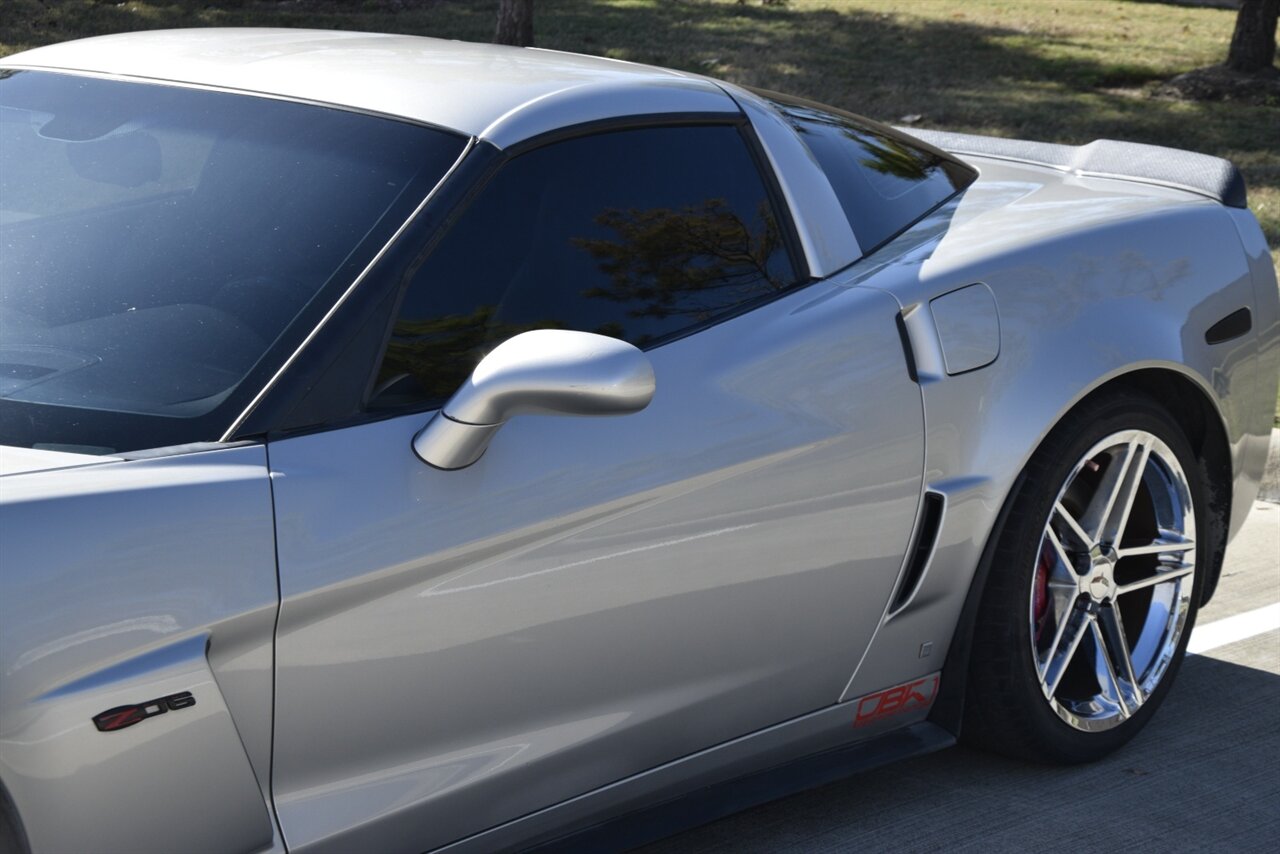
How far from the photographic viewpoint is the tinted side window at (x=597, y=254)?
2393 mm

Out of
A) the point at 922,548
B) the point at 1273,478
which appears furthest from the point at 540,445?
the point at 1273,478

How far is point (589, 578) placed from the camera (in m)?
2.35

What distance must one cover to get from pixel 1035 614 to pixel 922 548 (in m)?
0.51

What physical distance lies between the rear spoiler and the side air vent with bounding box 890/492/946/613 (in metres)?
1.35

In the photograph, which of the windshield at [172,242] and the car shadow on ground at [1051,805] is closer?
the windshield at [172,242]

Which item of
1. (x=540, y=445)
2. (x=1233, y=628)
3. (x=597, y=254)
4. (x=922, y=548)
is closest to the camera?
(x=540, y=445)

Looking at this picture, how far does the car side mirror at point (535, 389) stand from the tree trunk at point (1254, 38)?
14638mm

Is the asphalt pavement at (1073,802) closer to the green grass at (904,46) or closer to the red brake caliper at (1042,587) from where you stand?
the red brake caliper at (1042,587)

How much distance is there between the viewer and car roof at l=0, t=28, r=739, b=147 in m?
2.65

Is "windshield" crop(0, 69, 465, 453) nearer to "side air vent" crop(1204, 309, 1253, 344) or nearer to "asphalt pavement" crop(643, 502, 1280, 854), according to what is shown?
"asphalt pavement" crop(643, 502, 1280, 854)

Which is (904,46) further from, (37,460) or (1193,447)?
(37,460)

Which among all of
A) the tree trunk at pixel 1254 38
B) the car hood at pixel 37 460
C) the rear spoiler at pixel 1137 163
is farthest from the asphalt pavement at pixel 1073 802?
the tree trunk at pixel 1254 38

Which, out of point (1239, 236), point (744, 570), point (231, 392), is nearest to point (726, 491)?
point (744, 570)

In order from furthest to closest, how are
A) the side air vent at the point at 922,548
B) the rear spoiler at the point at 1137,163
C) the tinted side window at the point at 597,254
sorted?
the rear spoiler at the point at 1137,163, the side air vent at the point at 922,548, the tinted side window at the point at 597,254
